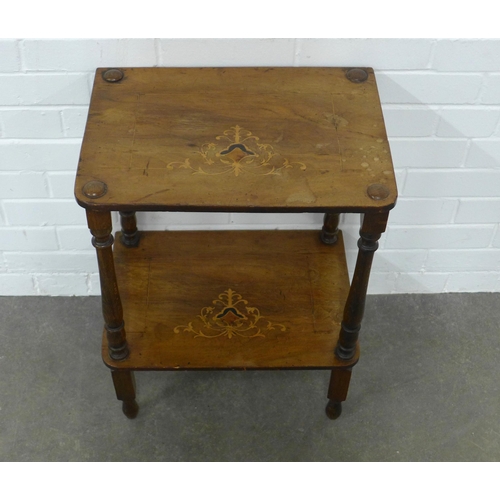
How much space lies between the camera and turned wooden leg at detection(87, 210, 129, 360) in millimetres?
1593

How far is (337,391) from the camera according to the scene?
2.13m

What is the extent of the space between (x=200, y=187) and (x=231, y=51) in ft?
1.50

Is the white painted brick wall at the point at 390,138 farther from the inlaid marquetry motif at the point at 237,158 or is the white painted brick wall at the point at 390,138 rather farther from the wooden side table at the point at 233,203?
the inlaid marquetry motif at the point at 237,158

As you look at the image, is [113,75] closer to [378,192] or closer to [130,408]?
[378,192]

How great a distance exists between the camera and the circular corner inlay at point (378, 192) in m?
1.58

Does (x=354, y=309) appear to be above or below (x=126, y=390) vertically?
above

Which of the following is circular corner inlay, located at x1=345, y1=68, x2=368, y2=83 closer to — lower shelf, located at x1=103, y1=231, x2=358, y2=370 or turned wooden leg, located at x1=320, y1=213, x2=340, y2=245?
turned wooden leg, located at x1=320, y1=213, x2=340, y2=245

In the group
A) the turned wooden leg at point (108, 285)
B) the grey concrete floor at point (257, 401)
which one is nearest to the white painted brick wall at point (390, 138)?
the grey concrete floor at point (257, 401)

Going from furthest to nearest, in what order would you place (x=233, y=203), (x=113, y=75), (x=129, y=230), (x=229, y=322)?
(x=129, y=230), (x=229, y=322), (x=113, y=75), (x=233, y=203)

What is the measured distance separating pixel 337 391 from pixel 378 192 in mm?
752

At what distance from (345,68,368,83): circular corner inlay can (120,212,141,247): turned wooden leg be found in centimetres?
71

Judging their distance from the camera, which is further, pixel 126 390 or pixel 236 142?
pixel 126 390

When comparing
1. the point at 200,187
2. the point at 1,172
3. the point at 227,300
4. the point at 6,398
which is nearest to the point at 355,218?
the point at 227,300

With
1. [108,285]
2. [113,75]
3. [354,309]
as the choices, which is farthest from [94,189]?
[354,309]
